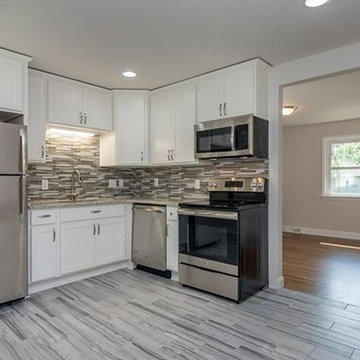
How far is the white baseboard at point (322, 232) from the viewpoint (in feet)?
19.5

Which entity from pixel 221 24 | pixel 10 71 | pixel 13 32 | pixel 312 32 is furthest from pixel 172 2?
pixel 10 71

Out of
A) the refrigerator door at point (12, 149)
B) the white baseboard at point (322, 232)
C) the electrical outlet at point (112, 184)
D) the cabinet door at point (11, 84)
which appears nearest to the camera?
the refrigerator door at point (12, 149)

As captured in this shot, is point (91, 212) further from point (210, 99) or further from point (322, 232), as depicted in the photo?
point (322, 232)

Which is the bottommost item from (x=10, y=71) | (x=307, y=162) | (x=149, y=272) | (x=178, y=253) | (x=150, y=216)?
(x=149, y=272)

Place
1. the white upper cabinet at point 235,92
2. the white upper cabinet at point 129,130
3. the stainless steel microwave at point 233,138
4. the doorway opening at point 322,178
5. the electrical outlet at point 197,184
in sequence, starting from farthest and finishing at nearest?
the doorway opening at point 322,178, the white upper cabinet at point 129,130, the electrical outlet at point 197,184, the white upper cabinet at point 235,92, the stainless steel microwave at point 233,138

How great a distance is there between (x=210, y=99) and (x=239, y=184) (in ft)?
3.39

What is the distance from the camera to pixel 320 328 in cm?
238

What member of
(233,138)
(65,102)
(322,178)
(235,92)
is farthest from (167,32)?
(322,178)

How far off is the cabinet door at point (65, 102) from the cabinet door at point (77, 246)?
123 cm

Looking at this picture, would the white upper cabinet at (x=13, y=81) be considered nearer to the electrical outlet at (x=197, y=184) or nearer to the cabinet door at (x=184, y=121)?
the cabinet door at (x=184, y=121)

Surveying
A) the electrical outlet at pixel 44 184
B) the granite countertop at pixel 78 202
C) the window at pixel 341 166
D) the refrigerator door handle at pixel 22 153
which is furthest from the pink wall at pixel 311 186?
the refrigerator door handle at pixel 22 153

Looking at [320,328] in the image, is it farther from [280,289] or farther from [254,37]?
[254,37]

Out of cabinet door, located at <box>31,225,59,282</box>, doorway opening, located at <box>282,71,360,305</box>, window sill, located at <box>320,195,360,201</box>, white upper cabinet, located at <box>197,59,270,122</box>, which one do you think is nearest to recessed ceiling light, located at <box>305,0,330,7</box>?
white upper cabinet, located at <box>197,59,270,122</box>

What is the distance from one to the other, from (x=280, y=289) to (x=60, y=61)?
336 centimetres
